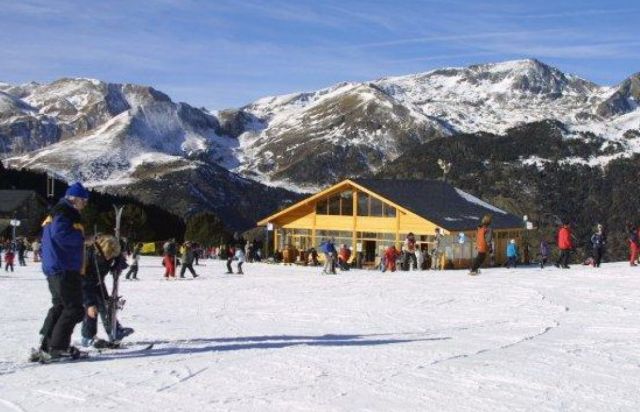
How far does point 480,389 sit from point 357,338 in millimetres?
3288

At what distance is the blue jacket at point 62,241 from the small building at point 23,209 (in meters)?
78.7

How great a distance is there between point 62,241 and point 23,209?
85.0m

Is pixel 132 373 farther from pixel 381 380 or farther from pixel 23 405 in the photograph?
pixel 381 380

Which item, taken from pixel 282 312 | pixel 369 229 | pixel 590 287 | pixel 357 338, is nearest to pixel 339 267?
pixel 369 229

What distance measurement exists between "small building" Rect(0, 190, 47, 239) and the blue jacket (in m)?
78.7

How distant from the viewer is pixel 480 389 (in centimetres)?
649

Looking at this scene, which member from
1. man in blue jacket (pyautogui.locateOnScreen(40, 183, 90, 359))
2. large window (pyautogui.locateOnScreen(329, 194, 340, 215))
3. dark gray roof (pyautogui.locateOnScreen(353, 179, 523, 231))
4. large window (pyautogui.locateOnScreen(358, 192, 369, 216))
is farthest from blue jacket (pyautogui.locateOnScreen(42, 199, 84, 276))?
large window (pyautogui.locateOnScreen(329, 194, 340, 215))

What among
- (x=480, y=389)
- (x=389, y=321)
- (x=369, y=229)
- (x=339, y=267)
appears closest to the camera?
(x=480, y=389)

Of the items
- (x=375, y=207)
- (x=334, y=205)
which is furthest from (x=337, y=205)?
(x=375, y=207)

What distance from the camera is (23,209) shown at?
86.9 meters

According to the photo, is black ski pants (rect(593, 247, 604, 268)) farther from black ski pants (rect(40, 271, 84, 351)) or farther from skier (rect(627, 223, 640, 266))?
black ski pants (rect(40, 271, 84, 351))

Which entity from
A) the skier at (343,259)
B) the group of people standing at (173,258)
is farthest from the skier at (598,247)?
the group of people standing at (173,258)

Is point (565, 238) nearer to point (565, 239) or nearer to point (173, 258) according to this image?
point (565, 239)

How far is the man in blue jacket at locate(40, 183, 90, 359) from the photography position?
7430mm
